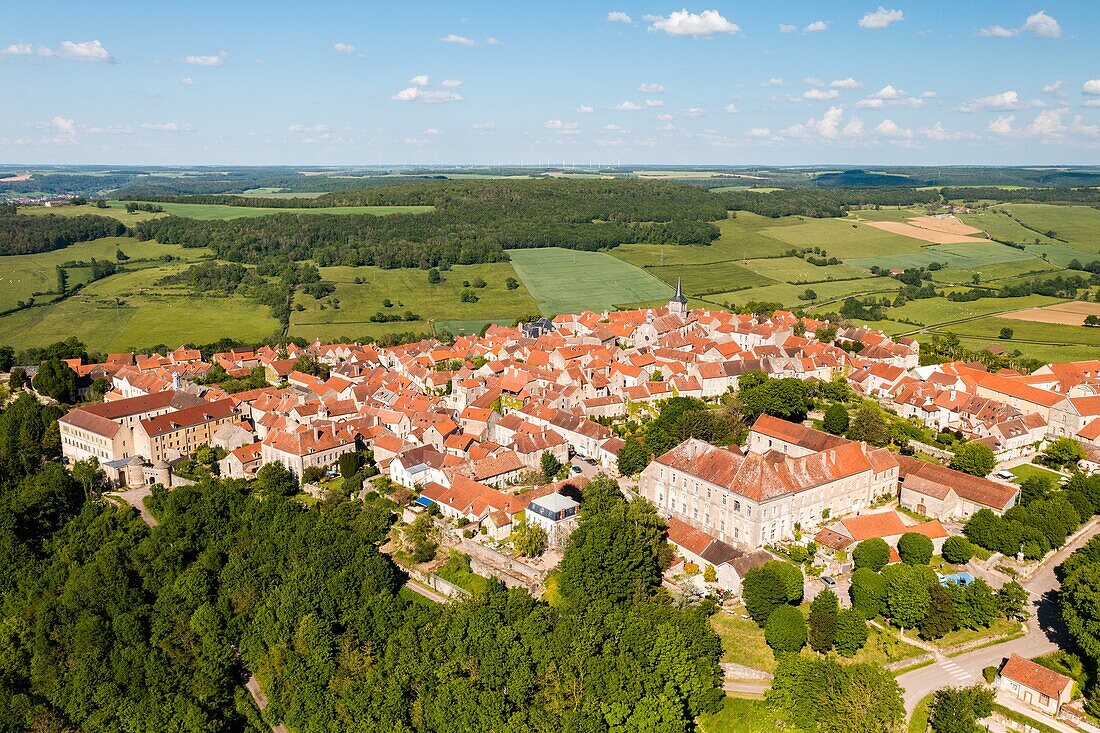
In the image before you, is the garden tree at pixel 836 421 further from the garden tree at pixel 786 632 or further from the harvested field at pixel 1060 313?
the harvested field at pixel 1060 313

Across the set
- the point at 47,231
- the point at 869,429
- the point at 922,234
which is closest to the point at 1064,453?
the point at 869,429

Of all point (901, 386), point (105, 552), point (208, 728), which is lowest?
point (208, 728)

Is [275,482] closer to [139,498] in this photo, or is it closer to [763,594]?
[139,498]

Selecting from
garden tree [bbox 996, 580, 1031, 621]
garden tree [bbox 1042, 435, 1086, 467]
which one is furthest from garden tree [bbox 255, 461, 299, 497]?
garden tree [bbox 1042, 435, 1086, 467]

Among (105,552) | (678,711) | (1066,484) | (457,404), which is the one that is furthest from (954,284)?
(105,552)

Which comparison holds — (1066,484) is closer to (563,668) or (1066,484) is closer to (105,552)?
(563,668)
